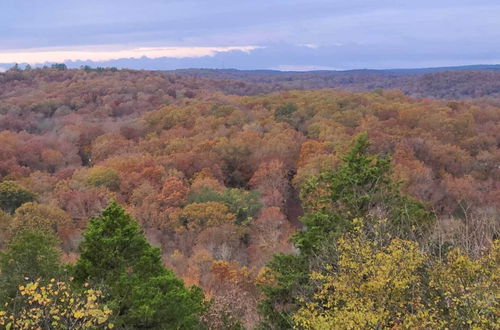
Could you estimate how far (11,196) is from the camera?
129 feet

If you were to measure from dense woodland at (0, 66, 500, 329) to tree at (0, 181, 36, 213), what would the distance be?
107 mm

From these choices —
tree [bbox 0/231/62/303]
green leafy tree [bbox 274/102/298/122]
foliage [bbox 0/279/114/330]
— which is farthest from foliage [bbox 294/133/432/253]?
green leafy tree [bbox 274/102/298/122]

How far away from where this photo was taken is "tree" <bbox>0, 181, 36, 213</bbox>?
129ft

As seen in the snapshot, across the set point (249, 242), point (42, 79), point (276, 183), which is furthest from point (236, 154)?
point (42, 79)

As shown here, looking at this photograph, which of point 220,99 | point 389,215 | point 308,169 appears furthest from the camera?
point 220,99

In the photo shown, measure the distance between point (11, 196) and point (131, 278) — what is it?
31480 mm

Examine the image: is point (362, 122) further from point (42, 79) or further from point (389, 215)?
point (42, 79)

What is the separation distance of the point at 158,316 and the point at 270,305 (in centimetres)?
444

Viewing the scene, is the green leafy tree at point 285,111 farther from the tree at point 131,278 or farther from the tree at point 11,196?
the tree at point 131,278

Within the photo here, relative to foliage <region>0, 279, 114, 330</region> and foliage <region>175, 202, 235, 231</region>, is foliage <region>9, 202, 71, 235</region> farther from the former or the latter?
foliage <region>0, 279, 114, 330</region>

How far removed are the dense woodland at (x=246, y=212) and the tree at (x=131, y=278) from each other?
0.05 meters

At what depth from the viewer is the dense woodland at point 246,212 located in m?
8.90

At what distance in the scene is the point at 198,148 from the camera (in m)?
56.2

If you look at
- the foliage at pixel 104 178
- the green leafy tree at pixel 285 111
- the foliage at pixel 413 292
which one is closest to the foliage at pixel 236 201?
the foliage at pixel 104 178
